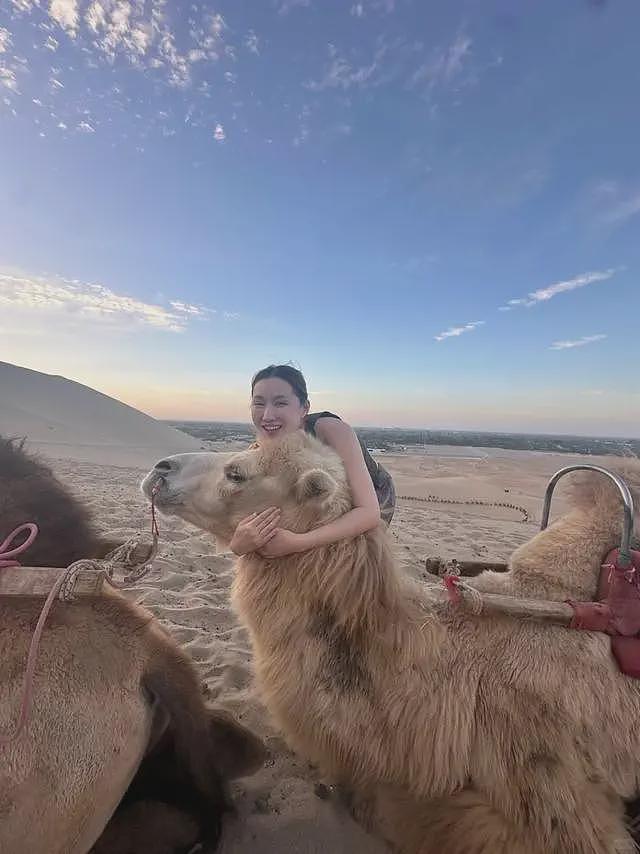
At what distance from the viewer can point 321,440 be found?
312 cm

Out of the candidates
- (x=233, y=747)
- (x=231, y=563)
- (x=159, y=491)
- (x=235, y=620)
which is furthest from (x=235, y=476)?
(x=231, y=563)

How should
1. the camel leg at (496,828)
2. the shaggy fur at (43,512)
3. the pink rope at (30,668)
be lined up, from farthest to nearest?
the shaggy fur at (43,512) < the camel leg at (496,828) < the pink rope at (30,668)

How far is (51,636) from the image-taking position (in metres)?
1.81

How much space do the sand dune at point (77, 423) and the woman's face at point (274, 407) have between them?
21.2m

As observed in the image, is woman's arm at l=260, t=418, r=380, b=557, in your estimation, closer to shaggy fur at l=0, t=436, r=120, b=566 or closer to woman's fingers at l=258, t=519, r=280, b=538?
woman's fingers at l=258, t=519, r=280, b=538

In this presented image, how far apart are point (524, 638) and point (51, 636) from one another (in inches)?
74.6

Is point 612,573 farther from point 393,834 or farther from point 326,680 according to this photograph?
point 393,834

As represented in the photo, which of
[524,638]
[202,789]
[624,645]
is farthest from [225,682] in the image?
Result: [624,645]

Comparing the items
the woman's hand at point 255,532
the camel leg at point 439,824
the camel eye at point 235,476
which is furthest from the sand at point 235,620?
the woman's hand at point 255,532

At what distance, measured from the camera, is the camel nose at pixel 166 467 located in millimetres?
2744

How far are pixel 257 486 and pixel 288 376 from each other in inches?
40.2

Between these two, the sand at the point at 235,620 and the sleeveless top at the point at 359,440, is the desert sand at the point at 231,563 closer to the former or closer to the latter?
the sand at the point at 235,620

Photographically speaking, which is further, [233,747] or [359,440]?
[359,440]

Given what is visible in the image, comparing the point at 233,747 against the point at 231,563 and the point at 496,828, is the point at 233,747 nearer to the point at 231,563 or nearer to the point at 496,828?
the point at 496,828
